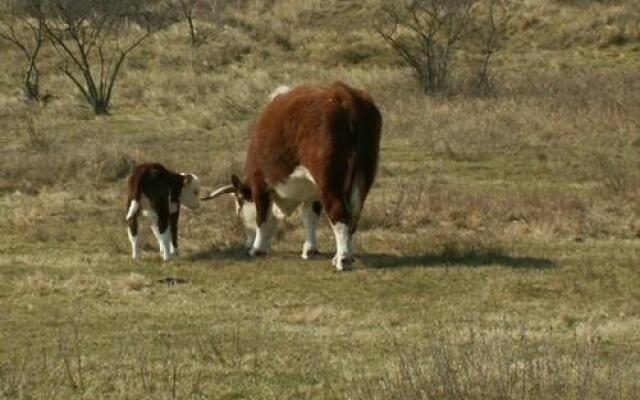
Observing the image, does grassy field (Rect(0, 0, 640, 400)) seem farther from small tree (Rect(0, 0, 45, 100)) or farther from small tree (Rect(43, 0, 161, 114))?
small tree (Rect(0, 0, 45, 100))

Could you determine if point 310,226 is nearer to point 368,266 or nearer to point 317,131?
point 368,266

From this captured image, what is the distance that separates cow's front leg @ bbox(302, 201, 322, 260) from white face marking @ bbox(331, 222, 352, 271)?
89 centimetres

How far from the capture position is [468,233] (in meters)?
16.7

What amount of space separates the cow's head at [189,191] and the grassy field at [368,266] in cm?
55

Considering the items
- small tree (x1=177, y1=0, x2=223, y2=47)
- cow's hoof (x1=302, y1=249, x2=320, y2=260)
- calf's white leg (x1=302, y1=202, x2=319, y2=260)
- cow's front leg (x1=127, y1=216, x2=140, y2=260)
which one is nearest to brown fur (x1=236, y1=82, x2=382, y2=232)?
calf's white leg (x1=302, y1=202, x2=319, y2=260)

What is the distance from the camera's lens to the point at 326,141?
1412 cm

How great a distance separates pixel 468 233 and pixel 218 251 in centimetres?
333

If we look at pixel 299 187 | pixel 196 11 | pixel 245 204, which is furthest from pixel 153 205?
pixel 196 11

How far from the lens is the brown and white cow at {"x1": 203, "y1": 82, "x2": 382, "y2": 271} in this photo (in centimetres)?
1418

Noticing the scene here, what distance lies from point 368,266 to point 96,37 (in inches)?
1041

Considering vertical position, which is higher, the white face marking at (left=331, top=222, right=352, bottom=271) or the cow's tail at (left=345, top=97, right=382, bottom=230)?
the cow's tail at (left=345, top=97, right=382, bottom=230)

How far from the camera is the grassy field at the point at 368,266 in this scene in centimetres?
875

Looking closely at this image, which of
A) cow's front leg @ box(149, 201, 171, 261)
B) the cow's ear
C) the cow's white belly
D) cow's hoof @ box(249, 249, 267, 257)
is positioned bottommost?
cow's hoof @ box(249, 249, 267, 257)

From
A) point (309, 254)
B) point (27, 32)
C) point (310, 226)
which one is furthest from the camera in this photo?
point (27, 32)
